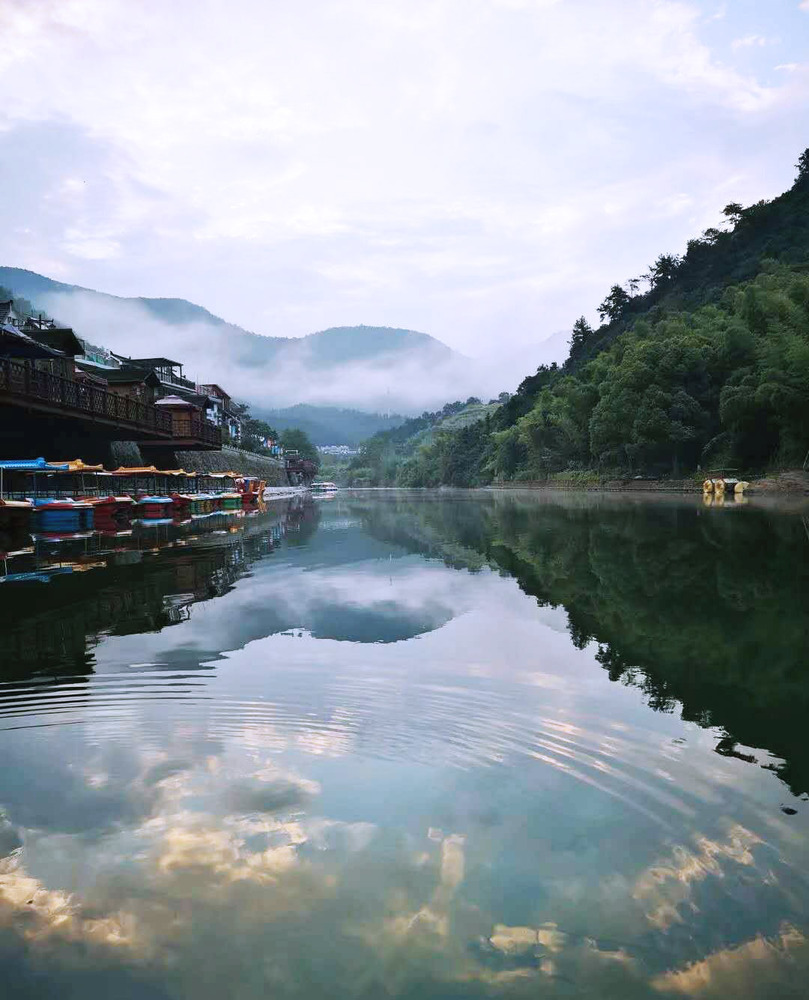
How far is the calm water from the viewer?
2.67 m

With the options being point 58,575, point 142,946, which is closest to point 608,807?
point 142,946

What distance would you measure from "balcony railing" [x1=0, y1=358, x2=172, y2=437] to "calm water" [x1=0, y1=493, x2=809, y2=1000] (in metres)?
17.0

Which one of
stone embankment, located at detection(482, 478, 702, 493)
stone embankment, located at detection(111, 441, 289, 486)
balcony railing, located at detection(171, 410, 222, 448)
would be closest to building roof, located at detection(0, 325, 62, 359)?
stone embankment, located at detection(111, 441, 289, 486)

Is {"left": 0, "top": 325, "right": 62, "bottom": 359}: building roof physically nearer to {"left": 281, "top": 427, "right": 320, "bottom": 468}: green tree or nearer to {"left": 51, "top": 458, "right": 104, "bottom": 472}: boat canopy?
{"left": 51, "top": 458, "right": 104, "bottom": 472}: boat canopy

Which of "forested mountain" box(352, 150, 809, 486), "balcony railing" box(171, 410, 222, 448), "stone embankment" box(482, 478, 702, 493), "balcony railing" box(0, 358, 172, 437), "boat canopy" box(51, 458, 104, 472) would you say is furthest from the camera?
"stone embankment" box(482, 478, 702, 493)

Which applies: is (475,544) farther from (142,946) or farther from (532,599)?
(142,946)

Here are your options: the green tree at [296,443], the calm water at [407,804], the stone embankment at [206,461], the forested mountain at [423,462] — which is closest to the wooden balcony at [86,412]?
the stone embankment at [206,461]

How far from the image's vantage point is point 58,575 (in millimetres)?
12891

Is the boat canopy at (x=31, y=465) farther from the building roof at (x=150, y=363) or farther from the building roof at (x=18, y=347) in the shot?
the building roof at (x=150, y=363)

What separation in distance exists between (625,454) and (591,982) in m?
68.1

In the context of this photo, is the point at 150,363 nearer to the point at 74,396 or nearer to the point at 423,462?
the point at 74,396

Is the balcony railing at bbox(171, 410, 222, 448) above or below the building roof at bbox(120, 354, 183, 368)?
below

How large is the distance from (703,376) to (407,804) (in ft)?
193

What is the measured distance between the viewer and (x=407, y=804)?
12.9 ft
